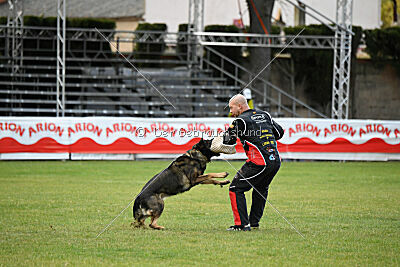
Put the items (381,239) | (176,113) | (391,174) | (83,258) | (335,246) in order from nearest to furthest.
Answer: (83,258)
(335,246)
(381,239)
(391,174)
(176,113)

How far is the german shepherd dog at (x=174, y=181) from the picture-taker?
289 inches

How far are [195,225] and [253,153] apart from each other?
1273 millimetres

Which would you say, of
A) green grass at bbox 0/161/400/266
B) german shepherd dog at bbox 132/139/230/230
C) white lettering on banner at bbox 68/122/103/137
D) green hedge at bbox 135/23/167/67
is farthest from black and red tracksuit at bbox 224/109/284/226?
green hedge at bbox 135/23/167/67

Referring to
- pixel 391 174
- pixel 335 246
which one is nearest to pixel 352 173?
pixel 391 174

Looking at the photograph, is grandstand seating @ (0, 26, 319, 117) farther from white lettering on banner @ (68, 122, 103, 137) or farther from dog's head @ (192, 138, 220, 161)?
dog's head @ (192, 138, 220, 161)

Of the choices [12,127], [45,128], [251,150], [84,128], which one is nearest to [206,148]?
[251,150]

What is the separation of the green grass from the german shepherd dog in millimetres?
261

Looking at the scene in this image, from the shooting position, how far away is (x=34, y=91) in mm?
22594

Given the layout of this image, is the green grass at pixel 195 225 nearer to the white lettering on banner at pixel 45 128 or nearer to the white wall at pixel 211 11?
the white lettering on banner at pixel 45 128

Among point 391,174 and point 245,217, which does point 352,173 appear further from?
point 245,217

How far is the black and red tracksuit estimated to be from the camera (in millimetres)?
7215

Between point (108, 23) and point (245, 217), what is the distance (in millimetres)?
23982

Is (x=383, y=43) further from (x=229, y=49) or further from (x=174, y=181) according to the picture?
(x=174, y=181)

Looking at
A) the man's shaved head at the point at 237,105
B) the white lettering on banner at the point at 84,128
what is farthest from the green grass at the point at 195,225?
the white lettering on banner at the point at 84,128
